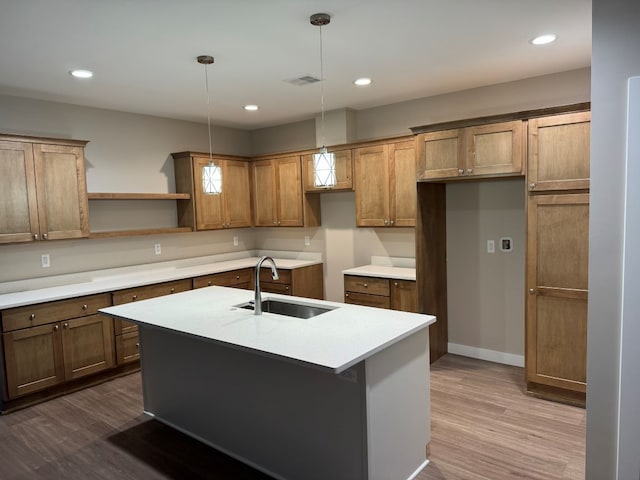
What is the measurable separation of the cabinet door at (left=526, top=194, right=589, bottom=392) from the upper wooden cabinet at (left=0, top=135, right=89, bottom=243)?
3935 millimetres

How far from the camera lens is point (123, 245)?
15.3 ft

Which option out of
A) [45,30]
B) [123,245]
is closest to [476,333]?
[123,245]

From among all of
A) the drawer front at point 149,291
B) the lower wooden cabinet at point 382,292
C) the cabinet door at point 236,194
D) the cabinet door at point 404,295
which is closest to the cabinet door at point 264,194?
the cabinet door at point 236,194

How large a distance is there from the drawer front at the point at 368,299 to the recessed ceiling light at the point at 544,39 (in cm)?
244

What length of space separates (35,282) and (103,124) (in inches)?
67.0

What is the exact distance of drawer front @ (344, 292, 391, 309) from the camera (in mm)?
4246

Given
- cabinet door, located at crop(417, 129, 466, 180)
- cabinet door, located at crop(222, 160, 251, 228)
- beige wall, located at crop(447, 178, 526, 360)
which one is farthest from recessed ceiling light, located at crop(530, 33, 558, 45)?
cabinet door, located at crop(222, 160, 251, 228)

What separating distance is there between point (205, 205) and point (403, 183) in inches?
92.1

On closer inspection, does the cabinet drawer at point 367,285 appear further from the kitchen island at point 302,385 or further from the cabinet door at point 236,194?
the cabinet door at point 236,194

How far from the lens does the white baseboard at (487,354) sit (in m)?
4.10

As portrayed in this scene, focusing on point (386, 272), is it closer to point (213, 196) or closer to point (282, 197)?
point (282, 197)

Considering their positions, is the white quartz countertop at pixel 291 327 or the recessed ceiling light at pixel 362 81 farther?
the recessed ceiling light at pixel 362 81

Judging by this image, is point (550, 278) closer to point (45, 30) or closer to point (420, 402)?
point (420, 402)

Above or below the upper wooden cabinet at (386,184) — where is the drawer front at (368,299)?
below
